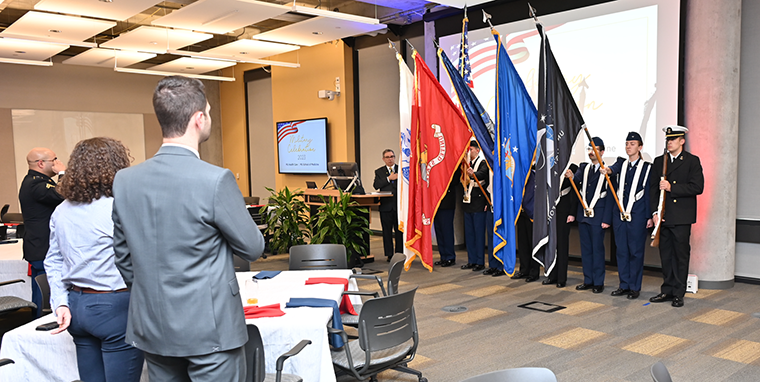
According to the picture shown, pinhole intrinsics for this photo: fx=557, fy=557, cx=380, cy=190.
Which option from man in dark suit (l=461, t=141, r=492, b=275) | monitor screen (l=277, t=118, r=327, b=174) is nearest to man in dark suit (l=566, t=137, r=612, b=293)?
man in dark suit (l=461, t=141, r=492, b=275)

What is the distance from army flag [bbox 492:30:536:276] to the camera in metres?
5.83

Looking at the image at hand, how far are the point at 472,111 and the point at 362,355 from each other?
11.8 ft

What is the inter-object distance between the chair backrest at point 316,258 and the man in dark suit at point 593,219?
2.89m

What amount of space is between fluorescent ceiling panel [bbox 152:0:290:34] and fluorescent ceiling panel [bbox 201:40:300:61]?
Result: 3.68 feet

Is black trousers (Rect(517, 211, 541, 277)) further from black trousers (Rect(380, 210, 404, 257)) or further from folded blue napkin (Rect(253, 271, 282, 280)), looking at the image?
folded blue napkin (Rect(253, 271, 282, 280))

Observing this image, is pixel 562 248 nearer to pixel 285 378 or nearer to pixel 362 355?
pixel 362 355

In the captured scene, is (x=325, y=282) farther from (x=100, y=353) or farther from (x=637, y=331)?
(x=637, y=331)

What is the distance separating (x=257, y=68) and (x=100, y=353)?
11.9m

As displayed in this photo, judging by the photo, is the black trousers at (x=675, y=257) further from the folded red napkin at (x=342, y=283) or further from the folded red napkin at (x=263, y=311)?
the folded red napkin at (x=263, y=311)

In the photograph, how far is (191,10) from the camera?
25.4 feet

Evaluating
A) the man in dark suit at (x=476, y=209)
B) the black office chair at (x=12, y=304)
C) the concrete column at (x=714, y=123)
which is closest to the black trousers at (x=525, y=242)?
the man in dark suit at (x=476, y=209)

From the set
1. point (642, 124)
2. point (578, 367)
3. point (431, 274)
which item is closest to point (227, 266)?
point (578, 367)

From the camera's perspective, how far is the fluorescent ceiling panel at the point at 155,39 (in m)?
8.98

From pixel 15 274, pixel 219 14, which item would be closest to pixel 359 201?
pixel 219 14
